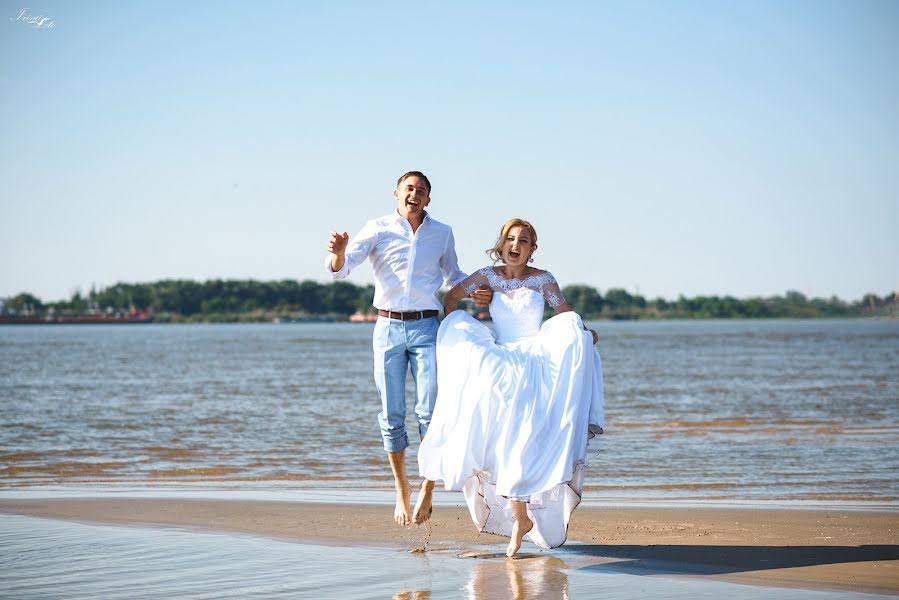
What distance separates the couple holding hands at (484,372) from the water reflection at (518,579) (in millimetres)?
161

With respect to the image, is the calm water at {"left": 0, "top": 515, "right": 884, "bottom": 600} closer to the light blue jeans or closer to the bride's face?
the light blue jeans

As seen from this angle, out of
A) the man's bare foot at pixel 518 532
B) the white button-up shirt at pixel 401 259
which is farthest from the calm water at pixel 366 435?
the white button-up shirt at pixel 401 259

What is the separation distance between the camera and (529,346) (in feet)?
21.6

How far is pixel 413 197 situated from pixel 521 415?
64.6 inches

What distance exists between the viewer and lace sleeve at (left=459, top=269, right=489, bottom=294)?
6969mm

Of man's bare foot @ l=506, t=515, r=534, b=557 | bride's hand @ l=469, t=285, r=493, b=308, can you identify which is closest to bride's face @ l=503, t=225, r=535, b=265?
bride's hand @ l=469, t=285, r=493, b=308

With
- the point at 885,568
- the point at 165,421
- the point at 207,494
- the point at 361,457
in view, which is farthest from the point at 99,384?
the point at 885,568

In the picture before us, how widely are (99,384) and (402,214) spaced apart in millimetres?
25283

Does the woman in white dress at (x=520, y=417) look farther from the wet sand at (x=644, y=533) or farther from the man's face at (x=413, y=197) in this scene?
the man's face at (x=413, y=197)

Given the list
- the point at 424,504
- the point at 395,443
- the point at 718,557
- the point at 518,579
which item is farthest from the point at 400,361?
the point at 718,557

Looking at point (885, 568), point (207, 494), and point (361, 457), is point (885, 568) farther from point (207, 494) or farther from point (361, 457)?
point (361, 457)

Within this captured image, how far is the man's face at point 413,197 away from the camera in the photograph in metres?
6.98

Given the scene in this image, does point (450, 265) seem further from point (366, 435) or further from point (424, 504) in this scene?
point (366, 435)

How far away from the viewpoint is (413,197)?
697 cm
